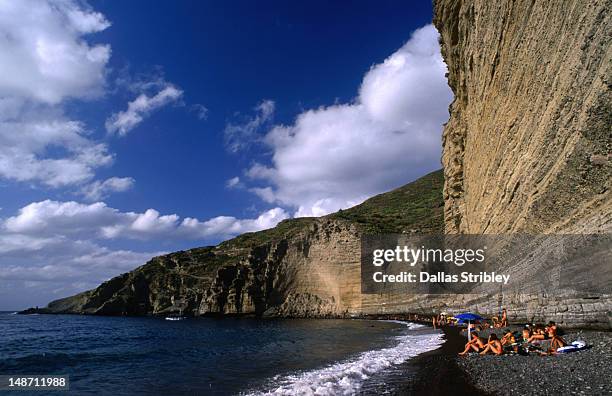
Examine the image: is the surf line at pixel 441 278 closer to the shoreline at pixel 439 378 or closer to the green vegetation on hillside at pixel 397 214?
the green vegetation on hillside at pixel 397 214

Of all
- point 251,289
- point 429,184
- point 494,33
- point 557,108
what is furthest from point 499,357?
point 429,184

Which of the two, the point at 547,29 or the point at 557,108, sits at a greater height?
the point at 547,29

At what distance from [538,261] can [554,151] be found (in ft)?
18.4

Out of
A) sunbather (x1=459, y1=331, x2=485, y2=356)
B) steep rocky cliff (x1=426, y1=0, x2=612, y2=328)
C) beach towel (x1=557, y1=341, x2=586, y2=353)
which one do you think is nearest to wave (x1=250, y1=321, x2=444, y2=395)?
sunbather (x1=459, y1=331, x2=485, y2=356)

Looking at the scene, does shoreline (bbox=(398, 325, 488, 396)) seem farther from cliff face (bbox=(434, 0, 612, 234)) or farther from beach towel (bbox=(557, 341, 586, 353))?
cliff face (bbox=(434, 0, 612, 234))

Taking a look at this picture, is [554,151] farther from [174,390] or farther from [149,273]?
[149,273]

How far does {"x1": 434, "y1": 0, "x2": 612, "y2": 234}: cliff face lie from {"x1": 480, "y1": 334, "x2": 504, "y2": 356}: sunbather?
5.84 m

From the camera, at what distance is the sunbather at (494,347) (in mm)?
14844

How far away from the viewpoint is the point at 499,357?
14328 millimetres

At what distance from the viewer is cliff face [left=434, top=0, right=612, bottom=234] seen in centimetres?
1537

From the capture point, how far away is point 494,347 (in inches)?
596

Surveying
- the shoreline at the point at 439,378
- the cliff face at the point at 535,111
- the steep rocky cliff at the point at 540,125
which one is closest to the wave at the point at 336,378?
the shoreline at the point at 439,378

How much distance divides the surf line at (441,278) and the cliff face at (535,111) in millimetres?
3341

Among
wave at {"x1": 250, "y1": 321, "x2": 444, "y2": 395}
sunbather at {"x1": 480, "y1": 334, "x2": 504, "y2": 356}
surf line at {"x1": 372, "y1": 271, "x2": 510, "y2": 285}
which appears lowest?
wave at {"x1": 250, "y1": 321, "x2": 444, "y2": 395}
